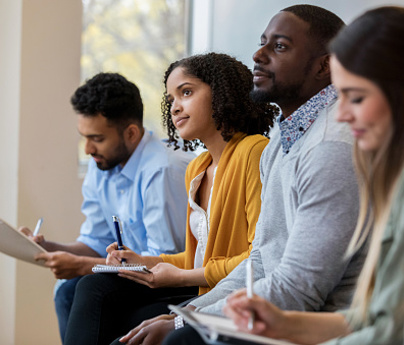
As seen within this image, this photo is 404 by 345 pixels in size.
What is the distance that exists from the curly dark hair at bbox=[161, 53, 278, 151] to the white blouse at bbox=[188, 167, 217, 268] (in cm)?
18

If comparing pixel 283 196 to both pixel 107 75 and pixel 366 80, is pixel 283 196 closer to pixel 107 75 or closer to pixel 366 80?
pixel 366 80

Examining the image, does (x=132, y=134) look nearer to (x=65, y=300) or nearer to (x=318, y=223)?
(x=65, y=300)

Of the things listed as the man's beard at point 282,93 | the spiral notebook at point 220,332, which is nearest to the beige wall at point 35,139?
the man's beard at point 282,93

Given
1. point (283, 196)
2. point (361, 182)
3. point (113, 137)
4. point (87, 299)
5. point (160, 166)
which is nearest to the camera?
point (361, 182)

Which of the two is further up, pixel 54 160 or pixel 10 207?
pixel 54 160

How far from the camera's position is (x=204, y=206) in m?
1.95

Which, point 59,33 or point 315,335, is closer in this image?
point 315,335

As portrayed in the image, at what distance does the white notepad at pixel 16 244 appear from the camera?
1953 mm

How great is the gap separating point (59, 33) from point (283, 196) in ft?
5.77

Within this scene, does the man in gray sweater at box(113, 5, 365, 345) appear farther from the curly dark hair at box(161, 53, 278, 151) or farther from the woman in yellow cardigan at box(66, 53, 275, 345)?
the curly dark hair at box(161, 53, 278, 151)

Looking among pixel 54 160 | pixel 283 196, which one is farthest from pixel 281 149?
pixel 54 160

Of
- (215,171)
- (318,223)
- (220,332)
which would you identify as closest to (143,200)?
(215,171)

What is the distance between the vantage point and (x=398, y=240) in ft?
3.14

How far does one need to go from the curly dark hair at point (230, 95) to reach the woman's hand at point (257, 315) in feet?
3.01
